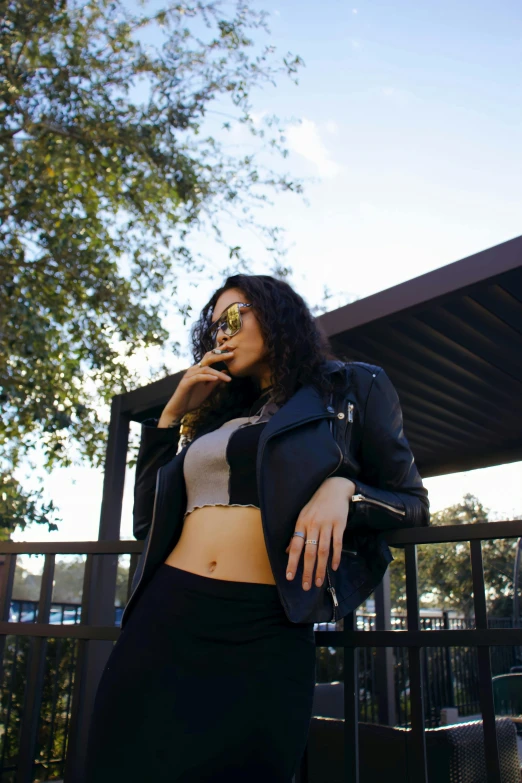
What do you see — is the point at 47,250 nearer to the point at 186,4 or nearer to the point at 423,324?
the point at 186,4

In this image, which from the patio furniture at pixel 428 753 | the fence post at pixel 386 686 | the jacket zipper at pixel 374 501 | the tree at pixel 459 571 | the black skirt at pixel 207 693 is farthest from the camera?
the tree at pixel 459 571

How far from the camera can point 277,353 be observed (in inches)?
74.7

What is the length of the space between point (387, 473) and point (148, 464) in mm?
786

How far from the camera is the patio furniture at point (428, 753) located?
298cm

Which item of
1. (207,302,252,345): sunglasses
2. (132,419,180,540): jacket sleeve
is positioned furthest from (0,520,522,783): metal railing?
(207,302,252,345): sunglasses

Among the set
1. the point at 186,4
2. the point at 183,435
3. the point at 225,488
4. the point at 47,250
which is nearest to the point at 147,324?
the point at 47,250

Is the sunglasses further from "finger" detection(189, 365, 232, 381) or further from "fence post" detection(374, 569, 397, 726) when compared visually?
"fence post" detection(374, 569, 397, 726)

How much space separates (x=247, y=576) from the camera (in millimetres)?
1452

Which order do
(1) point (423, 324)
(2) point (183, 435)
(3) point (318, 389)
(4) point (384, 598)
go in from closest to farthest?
(3) point (318, 389) < (2) point (183, 435) < (1) point (423, 324) < (4) point (384, 598)

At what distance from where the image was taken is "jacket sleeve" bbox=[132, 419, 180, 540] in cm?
194

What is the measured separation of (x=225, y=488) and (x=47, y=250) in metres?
7.47

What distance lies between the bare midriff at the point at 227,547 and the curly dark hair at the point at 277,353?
390 mm

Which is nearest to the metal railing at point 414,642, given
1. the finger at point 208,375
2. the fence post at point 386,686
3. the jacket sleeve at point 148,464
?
the jacket sleeve at point 148,464

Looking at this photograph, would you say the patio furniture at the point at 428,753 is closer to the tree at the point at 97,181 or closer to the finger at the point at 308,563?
the finger at the point at 308,563
